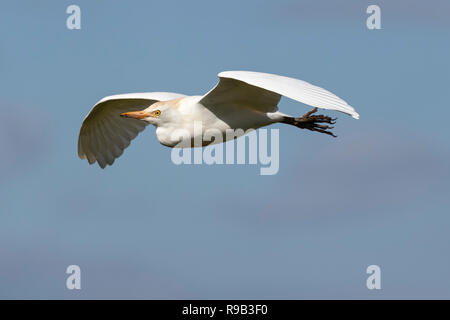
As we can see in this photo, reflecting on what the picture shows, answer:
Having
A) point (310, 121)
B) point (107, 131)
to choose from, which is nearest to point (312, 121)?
point (310, 121)

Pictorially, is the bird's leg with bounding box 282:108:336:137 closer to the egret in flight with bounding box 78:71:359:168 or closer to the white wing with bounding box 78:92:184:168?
the egret in flight with bounding box 78:71:359:168

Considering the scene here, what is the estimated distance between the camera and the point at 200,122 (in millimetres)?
17172

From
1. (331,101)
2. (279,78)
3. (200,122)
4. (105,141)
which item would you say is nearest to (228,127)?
(200,122)

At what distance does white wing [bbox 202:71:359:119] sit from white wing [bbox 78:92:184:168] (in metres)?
3.56

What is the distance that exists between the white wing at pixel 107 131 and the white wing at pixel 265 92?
3560mm

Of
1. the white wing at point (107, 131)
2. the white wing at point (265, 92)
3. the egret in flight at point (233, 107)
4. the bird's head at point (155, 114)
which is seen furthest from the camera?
the white wing at point (107, 131)

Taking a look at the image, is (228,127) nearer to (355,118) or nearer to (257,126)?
(257,126)

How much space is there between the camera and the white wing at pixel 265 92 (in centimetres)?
1440

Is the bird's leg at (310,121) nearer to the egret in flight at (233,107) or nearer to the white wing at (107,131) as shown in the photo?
the egret in flight at (233,107)

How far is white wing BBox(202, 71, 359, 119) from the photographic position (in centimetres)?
1440

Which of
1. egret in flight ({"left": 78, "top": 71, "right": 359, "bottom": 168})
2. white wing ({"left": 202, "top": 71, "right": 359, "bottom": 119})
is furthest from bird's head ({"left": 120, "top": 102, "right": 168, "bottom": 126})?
white wing ({"left": 202, "top": 71, "right": 359, "bottom": 119})

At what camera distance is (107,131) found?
2078 cm

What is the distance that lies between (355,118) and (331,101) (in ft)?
2.47

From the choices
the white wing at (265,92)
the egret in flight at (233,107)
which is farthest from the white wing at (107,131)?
the white wing at (265,92)
